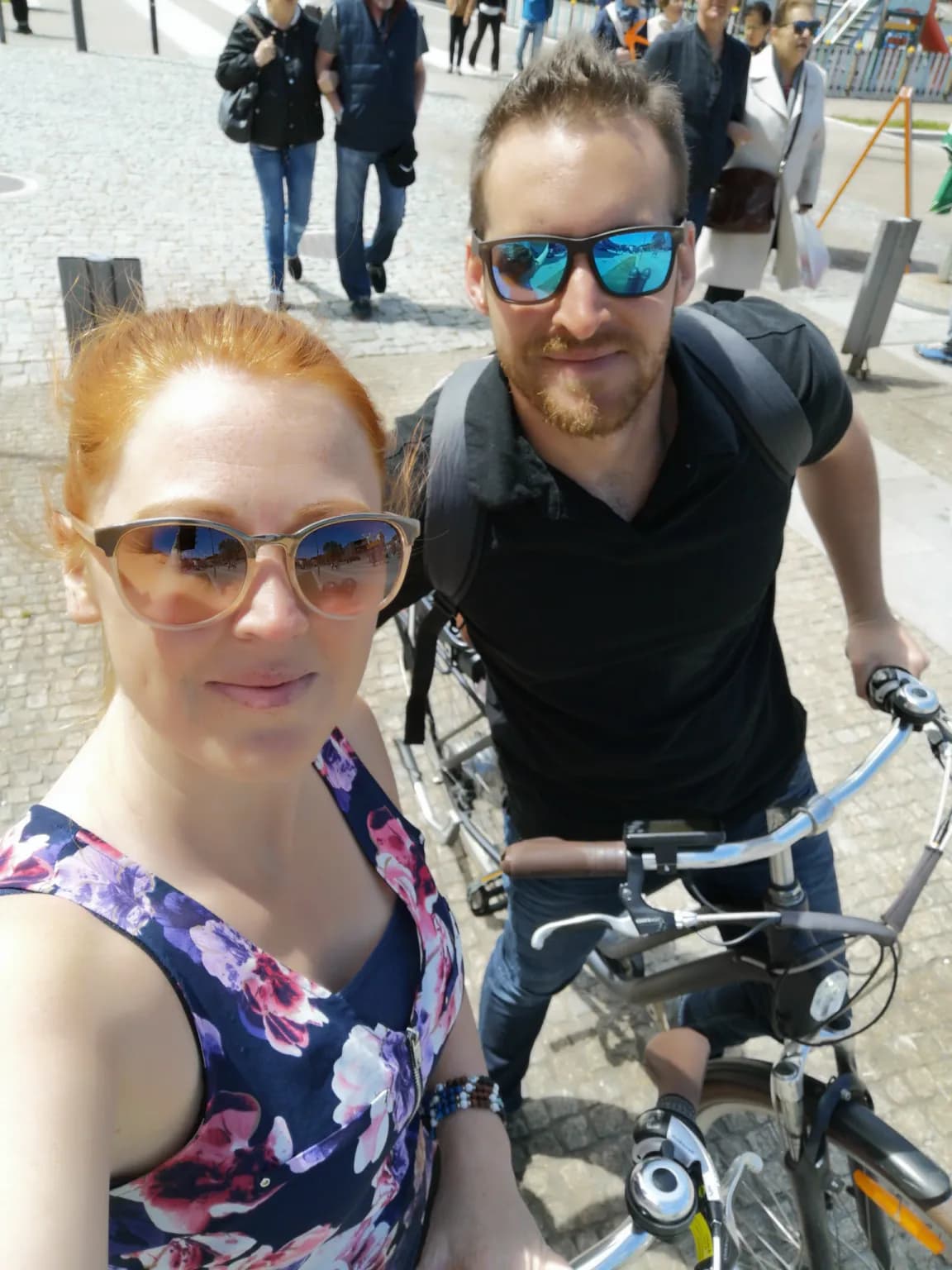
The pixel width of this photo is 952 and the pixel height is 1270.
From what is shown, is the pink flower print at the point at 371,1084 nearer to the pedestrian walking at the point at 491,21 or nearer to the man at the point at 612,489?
the man at the point at 612,489

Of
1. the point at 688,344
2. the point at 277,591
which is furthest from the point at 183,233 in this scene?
the point at 277,591

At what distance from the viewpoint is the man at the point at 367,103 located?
658 cm

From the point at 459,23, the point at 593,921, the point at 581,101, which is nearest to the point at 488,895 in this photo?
the point at 593,921

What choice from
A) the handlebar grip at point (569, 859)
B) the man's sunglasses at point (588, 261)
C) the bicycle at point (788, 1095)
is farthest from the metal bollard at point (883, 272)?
the handlebar grip at point (569, 859)

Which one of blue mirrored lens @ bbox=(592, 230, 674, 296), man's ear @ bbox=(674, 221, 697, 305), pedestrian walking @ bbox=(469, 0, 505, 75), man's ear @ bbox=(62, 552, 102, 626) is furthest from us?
pedestrian walking @ bbox=(469, 0, 505, 75)

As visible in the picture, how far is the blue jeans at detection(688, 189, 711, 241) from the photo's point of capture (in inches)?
243

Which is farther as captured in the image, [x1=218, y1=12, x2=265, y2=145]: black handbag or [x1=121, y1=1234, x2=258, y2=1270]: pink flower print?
[x1=218, y1=12, x2=265, y2=145]: black handbag

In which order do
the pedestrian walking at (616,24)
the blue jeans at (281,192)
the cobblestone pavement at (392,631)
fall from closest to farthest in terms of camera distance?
the cobblestone pavement at (392,631) < the blue jeans at (281,192) < the pedestrian walking at (616,24)

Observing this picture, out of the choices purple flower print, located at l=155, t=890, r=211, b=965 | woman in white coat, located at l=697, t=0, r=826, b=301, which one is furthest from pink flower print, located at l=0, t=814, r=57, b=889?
woman in white coat, located at l=697, t=0, r=826, b=301

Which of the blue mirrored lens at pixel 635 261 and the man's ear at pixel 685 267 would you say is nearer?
the blue mirrored lens at pixel 635 261

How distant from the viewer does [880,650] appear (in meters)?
2.17

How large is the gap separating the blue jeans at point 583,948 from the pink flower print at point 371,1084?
967 mm

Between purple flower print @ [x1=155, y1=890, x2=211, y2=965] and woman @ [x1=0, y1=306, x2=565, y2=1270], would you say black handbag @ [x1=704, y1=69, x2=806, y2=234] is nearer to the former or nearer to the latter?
woman @ [x1=0, y1=306, x2=565, y2=1270]

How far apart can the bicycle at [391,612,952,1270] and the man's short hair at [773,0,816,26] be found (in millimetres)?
5677
